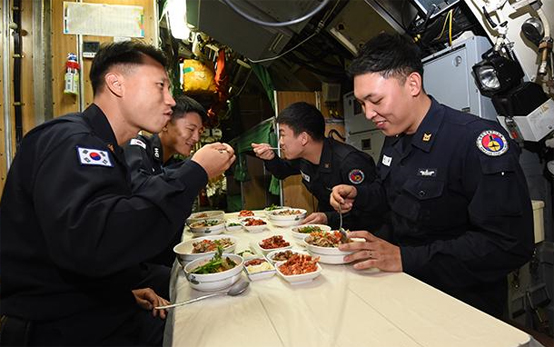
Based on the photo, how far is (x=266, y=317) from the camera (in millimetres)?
865

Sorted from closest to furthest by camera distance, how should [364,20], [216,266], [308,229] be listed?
[216,266] → [308,229] → [364,20]

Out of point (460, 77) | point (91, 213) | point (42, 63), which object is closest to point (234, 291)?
point (91, 213)

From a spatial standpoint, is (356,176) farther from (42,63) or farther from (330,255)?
(42,63)

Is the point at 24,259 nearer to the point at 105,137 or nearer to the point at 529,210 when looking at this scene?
the point at 105,137

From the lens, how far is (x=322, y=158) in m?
2.54

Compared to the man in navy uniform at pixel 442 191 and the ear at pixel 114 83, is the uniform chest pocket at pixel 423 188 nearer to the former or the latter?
the man in navy uniform at pixel 442 191

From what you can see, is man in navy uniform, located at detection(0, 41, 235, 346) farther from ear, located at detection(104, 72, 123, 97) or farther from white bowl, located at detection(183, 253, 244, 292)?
white bowl, located at detection(183, 253, 244, 292)

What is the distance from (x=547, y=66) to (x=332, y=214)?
1596 millimetres

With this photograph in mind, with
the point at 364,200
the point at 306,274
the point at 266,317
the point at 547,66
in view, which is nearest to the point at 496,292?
the point at 364,200

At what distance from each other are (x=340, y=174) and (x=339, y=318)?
1.68 metres

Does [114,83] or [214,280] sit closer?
[214,280]

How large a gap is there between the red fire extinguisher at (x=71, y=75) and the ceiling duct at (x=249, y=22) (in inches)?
43.7

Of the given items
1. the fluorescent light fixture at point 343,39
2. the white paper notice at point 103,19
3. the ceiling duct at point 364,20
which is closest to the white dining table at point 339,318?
the ceiling duct at point 364,20

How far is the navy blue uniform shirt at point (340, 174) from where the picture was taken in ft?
7.48
